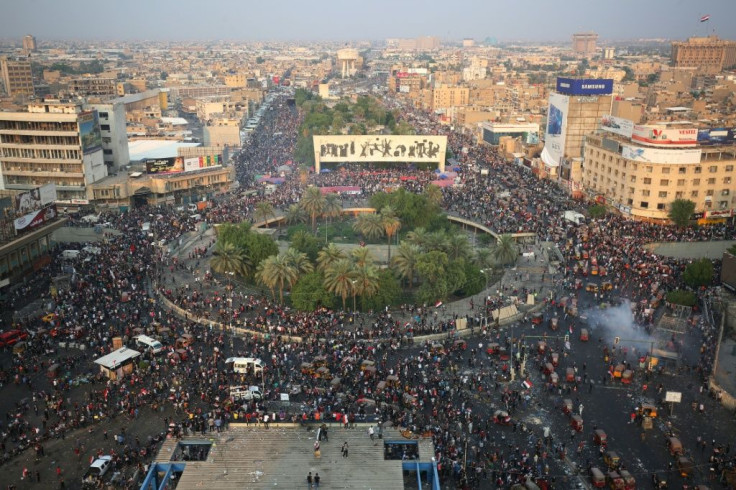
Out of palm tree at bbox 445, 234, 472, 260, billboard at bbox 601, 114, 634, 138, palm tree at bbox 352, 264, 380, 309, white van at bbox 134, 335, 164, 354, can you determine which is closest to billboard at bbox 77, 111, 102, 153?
white van at bbox 134, 335, 164, 354

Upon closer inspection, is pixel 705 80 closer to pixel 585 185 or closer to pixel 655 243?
pixel 585 185

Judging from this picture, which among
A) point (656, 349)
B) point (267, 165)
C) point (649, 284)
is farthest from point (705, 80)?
point (656, 349)

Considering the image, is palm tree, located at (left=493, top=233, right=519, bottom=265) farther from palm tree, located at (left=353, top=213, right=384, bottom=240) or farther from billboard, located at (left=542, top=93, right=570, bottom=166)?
billboard, located at (left=542, top=93, right=570, bottom=166)

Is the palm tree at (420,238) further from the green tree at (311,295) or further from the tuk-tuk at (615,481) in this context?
the tuk-tuk at (615,481)

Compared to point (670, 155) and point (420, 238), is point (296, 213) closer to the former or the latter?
point (420, 238)

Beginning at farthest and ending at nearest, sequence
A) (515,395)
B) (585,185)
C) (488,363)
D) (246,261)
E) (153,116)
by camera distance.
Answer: (153,116) → (585,185) → (246,261) → (488,363) → (515,395)

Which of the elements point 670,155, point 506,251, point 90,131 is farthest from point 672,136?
point 90,131
